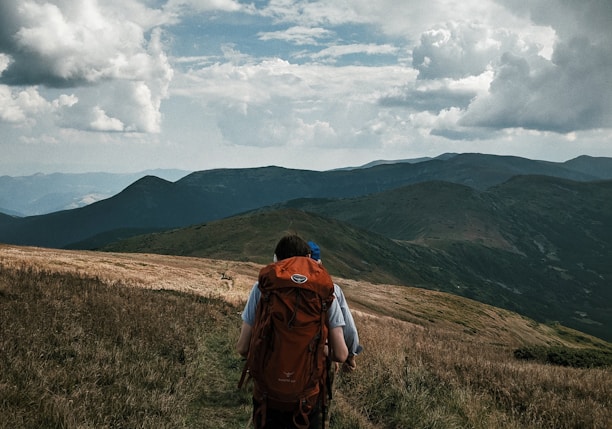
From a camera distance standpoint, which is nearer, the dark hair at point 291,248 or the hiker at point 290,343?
the hiker at point 290,343

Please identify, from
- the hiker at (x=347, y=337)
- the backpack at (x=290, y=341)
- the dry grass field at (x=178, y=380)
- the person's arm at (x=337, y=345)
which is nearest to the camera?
the backpack at (x=290, y=341)

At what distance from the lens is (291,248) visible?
4598 mm

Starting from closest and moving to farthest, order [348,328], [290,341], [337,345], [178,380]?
[290,341], [337,345], [348,328], [178,380]

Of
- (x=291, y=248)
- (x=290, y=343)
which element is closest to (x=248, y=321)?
(x=290, y=343)

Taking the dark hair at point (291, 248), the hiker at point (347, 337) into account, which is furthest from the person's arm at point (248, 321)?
the hiker at point (347, 337)

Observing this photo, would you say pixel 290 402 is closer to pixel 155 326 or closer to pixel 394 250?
pixel 155 326

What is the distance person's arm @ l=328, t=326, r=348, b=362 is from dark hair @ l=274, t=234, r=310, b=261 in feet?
2.88

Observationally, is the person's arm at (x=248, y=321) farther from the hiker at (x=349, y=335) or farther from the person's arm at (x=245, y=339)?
the hiker at (x=349, y=335)

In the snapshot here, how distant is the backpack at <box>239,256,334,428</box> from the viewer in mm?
4035

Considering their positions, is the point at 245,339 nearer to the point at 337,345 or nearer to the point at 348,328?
the point at 337,345

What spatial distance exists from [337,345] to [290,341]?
29.5 inches

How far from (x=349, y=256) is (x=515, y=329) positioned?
83591mm

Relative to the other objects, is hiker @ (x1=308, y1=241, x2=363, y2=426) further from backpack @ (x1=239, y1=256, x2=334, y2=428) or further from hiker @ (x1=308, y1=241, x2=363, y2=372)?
backpack @ (x1=239, y1=256, x2=334, y2=428)

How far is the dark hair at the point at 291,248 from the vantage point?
4.59 metres
